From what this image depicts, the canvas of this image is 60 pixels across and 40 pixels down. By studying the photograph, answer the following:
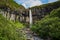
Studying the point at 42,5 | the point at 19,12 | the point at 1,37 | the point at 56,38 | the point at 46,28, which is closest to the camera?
the point at 1,37

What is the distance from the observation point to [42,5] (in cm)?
3703

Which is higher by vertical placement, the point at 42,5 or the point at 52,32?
the point at 42,5

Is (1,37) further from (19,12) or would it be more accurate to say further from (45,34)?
(19,12)

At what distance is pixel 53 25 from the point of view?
1582cm

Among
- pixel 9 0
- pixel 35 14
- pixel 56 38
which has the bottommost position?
pixel 56 38

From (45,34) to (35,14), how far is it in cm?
1834

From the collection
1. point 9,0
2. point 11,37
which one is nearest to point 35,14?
point 9,0

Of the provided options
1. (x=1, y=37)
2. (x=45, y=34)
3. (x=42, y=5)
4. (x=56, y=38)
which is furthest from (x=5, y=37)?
(x=42, y=5)

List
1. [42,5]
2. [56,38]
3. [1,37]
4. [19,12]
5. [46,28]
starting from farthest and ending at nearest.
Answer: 1. [42,5]
2. [19,12]
3. [46,28]
4. [56,38]
5. [1,37]

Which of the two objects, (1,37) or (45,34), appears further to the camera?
(45,34)

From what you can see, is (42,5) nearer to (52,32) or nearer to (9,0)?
(9,0)

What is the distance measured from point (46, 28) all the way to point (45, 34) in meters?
0.51

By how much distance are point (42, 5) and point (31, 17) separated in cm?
369

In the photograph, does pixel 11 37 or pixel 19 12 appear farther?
pixel 19 12
